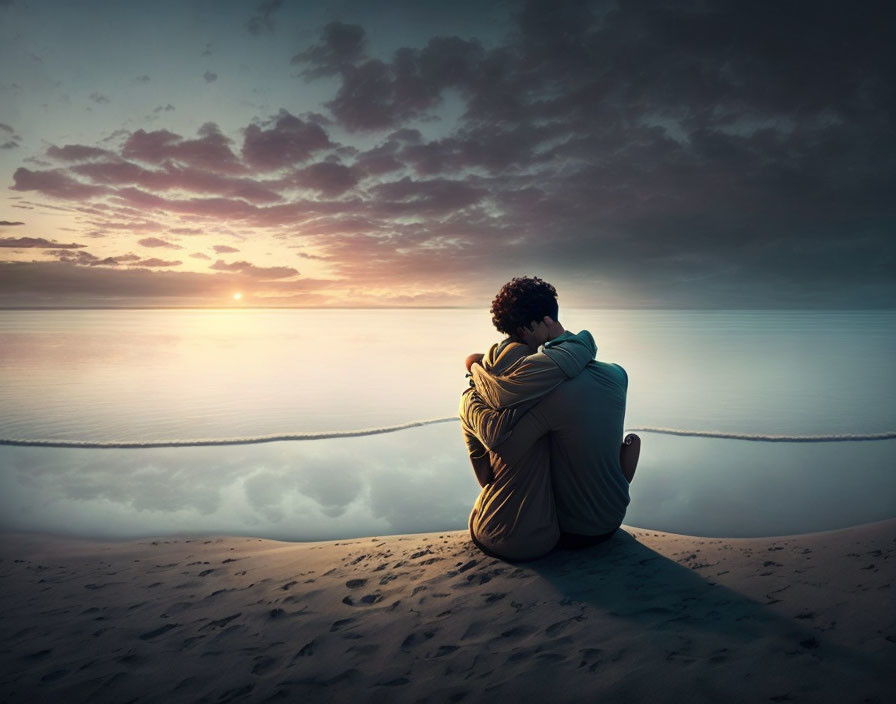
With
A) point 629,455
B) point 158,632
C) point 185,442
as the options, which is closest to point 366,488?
point 158,632

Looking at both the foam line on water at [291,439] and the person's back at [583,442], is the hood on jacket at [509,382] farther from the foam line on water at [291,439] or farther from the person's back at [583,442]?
the foam line on water at [291,439]

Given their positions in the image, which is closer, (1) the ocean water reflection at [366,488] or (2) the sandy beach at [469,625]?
(2) the sandy beach at [469,625]

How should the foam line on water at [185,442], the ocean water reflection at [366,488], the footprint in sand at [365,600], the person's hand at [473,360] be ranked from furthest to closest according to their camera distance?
the foam line on water at [185,442], the ocean water reflection at [366,488], the person's hand at [473,360], the footprint in sand at [365,600]

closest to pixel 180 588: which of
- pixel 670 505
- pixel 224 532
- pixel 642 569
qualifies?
pixel 224 532

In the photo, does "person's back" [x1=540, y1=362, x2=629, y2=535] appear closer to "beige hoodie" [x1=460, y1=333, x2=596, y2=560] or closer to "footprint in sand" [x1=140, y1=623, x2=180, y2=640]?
"beige hoodie" [x1=460, y1=333, x2=596, y2=560]

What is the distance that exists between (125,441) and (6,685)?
664 cm

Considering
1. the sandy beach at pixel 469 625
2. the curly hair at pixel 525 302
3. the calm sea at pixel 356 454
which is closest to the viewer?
the sandy beach at pixel 469 625

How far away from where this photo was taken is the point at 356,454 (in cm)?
738

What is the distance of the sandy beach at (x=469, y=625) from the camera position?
204 centimetres

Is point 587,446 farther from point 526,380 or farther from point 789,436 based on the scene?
point 789,436

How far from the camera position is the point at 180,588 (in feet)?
10.8

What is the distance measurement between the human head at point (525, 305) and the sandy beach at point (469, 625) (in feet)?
5.32

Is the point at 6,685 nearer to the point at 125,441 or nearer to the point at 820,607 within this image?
the point at 820,607

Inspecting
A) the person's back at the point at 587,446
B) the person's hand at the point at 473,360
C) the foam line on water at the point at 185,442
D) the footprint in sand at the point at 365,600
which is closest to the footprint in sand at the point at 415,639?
the footprint in sand at the point at 365,600
